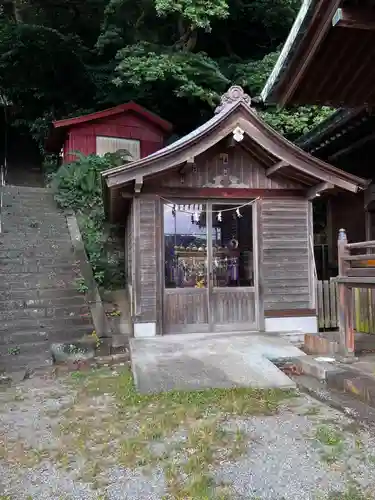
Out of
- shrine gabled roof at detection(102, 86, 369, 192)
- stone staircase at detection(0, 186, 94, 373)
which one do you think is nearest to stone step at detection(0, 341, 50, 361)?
stone staircase at detection(0, 186, 94, 373)

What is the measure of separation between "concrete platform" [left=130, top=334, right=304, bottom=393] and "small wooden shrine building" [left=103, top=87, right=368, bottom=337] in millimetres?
610

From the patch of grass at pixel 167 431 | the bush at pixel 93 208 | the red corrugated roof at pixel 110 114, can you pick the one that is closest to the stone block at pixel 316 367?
the patch of grass at pixel 167 431

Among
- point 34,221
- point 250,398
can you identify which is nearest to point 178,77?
point 34,221

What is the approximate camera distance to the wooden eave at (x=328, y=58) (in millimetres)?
3137

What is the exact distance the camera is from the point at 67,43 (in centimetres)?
2173

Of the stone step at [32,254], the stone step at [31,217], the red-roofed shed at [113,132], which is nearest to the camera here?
the stone step at [32,254]

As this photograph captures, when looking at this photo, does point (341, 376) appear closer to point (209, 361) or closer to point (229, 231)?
point (209, 361)

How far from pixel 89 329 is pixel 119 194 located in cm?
253

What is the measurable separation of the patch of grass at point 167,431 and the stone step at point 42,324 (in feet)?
8.36

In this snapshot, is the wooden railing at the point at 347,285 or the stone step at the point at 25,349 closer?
the wooden railing at the point at 347,285

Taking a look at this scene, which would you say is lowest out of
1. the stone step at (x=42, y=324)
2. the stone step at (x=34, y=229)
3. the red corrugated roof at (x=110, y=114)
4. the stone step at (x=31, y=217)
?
the stone step at (x=42, y=324)

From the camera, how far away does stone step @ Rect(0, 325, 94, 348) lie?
7293 mm

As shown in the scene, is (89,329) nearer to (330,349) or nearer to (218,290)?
(218,290)

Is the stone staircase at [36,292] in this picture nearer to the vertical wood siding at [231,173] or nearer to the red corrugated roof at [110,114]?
the vertical wood siding at [231,173]
